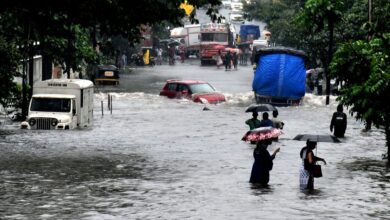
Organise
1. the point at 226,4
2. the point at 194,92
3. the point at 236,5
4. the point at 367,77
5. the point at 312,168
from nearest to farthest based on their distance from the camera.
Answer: the point at 312,168
the point at 367,77
the point at 194,92
the point at 226,4
the point at 236,5

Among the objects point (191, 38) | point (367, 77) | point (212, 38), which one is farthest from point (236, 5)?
point (367, 77)

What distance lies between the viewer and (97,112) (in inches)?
1956

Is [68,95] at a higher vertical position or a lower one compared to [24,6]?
lower

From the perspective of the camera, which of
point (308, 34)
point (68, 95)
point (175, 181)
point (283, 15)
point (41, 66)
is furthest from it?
point (283, 15)

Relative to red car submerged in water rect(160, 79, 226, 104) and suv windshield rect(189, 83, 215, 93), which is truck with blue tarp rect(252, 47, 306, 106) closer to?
red car submerged in water rect(160, 79, 226, 104)

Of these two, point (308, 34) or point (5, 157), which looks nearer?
point (5, 157)

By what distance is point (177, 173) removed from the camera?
2722 centimetres

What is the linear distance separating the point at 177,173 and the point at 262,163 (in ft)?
12.5

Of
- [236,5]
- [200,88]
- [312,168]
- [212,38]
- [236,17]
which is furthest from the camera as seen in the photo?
[236,5]

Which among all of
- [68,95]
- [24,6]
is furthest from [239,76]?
[24,6]

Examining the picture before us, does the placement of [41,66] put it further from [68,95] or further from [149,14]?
[149,14]

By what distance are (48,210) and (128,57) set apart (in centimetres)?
8516

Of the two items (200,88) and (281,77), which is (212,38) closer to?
(200,88)

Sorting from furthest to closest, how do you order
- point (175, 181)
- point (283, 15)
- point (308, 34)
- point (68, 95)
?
1. point (283, 15)
2. point (308, 34)
3. point (68, 95)
4. point (175, 181)
